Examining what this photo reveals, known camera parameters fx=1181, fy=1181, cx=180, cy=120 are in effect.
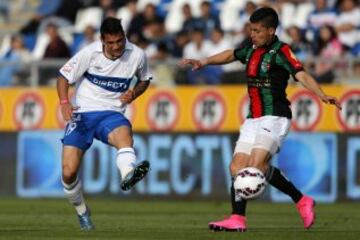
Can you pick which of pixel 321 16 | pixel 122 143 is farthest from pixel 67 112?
pixel 321 16

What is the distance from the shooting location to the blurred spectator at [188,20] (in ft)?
78.2

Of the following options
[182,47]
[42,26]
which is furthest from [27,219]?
[42,26]

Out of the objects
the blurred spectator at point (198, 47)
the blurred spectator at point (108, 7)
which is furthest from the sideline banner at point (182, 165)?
the blurred spectator at point (108, 7)

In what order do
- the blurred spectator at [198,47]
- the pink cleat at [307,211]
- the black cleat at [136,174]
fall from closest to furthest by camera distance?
the black cleat at [136,174], the pink cleat at [307,211], the blurred spectator at [198,47]

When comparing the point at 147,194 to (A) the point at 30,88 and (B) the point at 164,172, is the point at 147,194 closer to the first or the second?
(B) the point at 164,172

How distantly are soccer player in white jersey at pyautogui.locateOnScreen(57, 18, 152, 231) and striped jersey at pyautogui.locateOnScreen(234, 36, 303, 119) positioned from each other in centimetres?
138

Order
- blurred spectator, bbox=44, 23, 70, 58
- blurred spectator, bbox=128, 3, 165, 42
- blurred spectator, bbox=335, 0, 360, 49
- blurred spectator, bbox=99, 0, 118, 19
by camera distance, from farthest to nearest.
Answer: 1. blurred spectator, bbox=99, 0, 118, 19
2. blurred spectator, bbox=128, 3, 165, 42
3. blurred spectator, bbox=44, 23, 70, 58
4. blurred spectator, bbox=335, 0, 360, 49

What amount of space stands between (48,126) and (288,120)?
33.2ft

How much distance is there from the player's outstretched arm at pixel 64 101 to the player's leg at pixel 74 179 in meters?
0.41

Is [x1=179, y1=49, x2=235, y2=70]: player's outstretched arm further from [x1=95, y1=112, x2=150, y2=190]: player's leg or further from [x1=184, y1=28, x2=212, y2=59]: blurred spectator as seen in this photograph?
[x1=184, y1=28, x2=212, y2=59]: blurred spectator

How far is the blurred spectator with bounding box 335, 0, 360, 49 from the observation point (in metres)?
22.3

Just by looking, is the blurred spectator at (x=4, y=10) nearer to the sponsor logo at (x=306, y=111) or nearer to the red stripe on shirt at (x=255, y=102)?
the sponsor logo at (x=306, y=111)

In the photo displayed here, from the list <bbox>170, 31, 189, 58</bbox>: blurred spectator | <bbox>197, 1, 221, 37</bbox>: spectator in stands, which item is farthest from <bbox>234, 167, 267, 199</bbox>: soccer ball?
<bbox>197, 1, 221, 37</bbox>: spectator in stands

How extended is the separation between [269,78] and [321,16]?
438 inches
